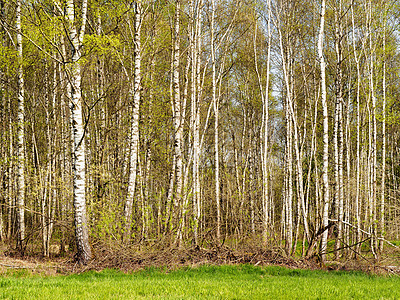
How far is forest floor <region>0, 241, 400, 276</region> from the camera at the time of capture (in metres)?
7.68

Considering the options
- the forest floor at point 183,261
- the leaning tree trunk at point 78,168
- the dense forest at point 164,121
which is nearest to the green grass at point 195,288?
the forest floor at point 183,261

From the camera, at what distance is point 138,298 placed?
500 cm

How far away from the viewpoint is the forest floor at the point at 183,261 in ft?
25.2

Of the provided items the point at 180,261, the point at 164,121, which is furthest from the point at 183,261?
the point at 164,121

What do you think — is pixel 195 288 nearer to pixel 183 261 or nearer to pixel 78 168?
pixel 183 261

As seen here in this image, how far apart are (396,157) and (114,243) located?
2364cm

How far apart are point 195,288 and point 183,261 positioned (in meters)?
2.72

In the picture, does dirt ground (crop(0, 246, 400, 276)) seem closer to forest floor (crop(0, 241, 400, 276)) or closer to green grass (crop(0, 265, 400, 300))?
forest floor (crop(0, 241, 400, 276))

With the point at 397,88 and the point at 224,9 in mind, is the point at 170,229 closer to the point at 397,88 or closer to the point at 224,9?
the point at 224,9

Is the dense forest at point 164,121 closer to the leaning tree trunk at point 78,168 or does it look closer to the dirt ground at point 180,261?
the leaning tree trunk at point 78,168

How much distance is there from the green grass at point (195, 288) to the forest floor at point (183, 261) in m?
0.47

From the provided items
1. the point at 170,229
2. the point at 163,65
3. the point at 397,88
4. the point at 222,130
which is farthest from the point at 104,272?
the point at 397,88

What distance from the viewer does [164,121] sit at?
1345cm

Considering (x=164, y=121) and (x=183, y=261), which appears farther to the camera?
(x=164, y=121)
